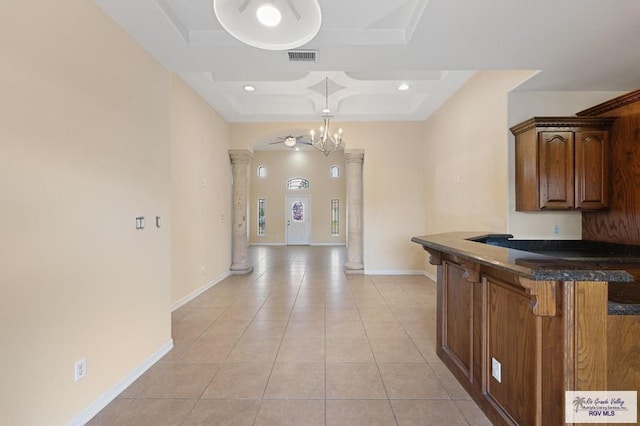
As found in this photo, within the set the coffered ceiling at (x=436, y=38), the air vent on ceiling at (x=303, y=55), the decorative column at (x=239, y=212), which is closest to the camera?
the coffered ceiling at (x=436, y=38)

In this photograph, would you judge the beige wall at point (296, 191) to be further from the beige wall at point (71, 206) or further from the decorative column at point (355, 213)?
the beige wall at point (71, 206)

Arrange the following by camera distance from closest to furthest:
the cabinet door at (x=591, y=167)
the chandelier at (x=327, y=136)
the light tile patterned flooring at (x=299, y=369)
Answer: the light tile patterned flooring at (x=299, y=369) < the cabinet door at (x=591, y=167) < the chandelier at (x=327, y=136)

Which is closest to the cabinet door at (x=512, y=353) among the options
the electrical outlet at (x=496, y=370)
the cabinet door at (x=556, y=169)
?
the electrical outlet at (x=496, y=370)

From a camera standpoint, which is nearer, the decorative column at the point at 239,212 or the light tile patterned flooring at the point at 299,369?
the light tile patterned flooring at the point at 299,369

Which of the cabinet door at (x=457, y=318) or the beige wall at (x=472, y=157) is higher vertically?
the beige wall at (x=472, y=157)

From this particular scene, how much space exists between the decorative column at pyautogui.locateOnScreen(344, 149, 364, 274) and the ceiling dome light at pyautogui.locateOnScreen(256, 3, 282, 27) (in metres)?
4.93

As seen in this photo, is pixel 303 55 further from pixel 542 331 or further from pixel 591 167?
pixel 591 167

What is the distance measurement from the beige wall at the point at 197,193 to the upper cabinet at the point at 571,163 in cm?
427

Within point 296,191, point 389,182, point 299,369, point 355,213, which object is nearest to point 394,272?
point 355,213

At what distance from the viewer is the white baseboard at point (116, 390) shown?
1897 millimetres

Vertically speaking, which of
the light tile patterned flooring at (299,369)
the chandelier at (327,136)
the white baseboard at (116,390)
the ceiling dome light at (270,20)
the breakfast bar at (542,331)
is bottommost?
the light tile patterned flooring at (299,369)

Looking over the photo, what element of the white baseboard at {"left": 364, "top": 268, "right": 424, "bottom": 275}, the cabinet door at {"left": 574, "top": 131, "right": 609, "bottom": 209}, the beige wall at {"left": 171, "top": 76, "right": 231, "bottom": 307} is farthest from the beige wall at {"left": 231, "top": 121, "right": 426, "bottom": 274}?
the cabinet door at {"left": 574, "top": 131, "right": 609, "bottom": 209}

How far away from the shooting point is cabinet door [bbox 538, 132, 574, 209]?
2.99 meters

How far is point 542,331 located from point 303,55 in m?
2.69
